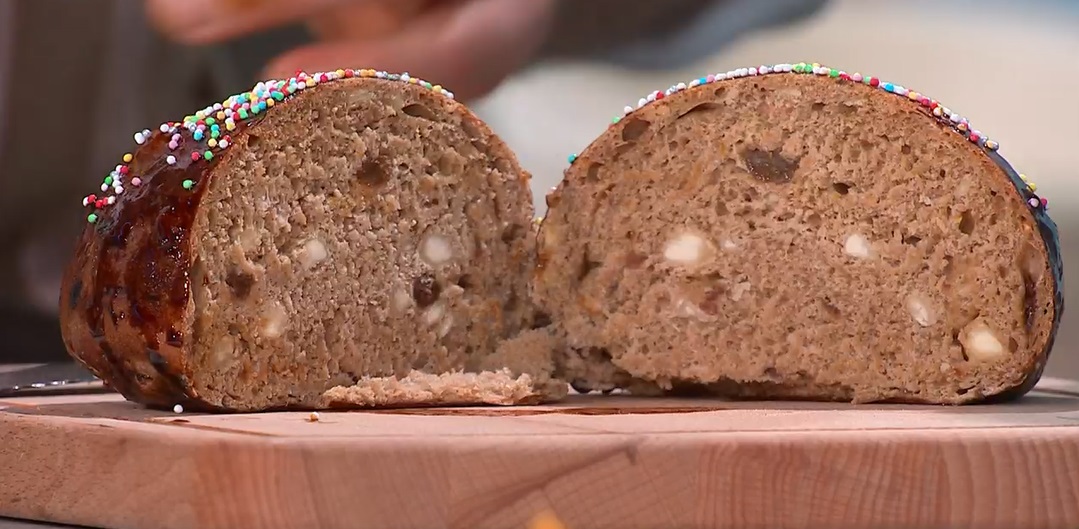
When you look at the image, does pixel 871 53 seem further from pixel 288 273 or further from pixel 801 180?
pixel 288 273

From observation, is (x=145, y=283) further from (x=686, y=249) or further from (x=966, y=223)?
(x=966, y=223)

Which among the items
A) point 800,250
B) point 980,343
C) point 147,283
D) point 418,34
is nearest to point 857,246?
point 800,250

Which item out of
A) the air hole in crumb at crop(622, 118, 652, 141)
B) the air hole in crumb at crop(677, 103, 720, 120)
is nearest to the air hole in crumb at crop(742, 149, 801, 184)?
the air hole in crumb at crop(677, 103, 720, 120)

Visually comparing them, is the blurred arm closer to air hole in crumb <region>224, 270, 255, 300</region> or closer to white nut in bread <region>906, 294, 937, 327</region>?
white nut in bread <region>906, 294, 937, 327</region>

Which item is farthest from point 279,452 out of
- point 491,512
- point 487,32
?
point 487,32

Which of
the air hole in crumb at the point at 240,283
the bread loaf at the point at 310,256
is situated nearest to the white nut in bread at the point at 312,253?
the bread loaf at the point at 310,256

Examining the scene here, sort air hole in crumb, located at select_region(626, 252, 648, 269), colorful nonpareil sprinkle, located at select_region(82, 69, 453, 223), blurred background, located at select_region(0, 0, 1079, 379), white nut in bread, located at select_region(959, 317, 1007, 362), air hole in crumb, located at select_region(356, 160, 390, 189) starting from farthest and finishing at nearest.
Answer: blurred background, located at select_region(0, 0, 1079, 379) < air hole in crumb, located at select_region(626, 252, 648, 269) < air hole in crumb, located at select_region(356, 160, 390, 189) < white nut in bread, located at select_region(959, 317, 1007, 362) < colorful nonpareil sprinkle, located at select_region(82, 69, 453, 223)
